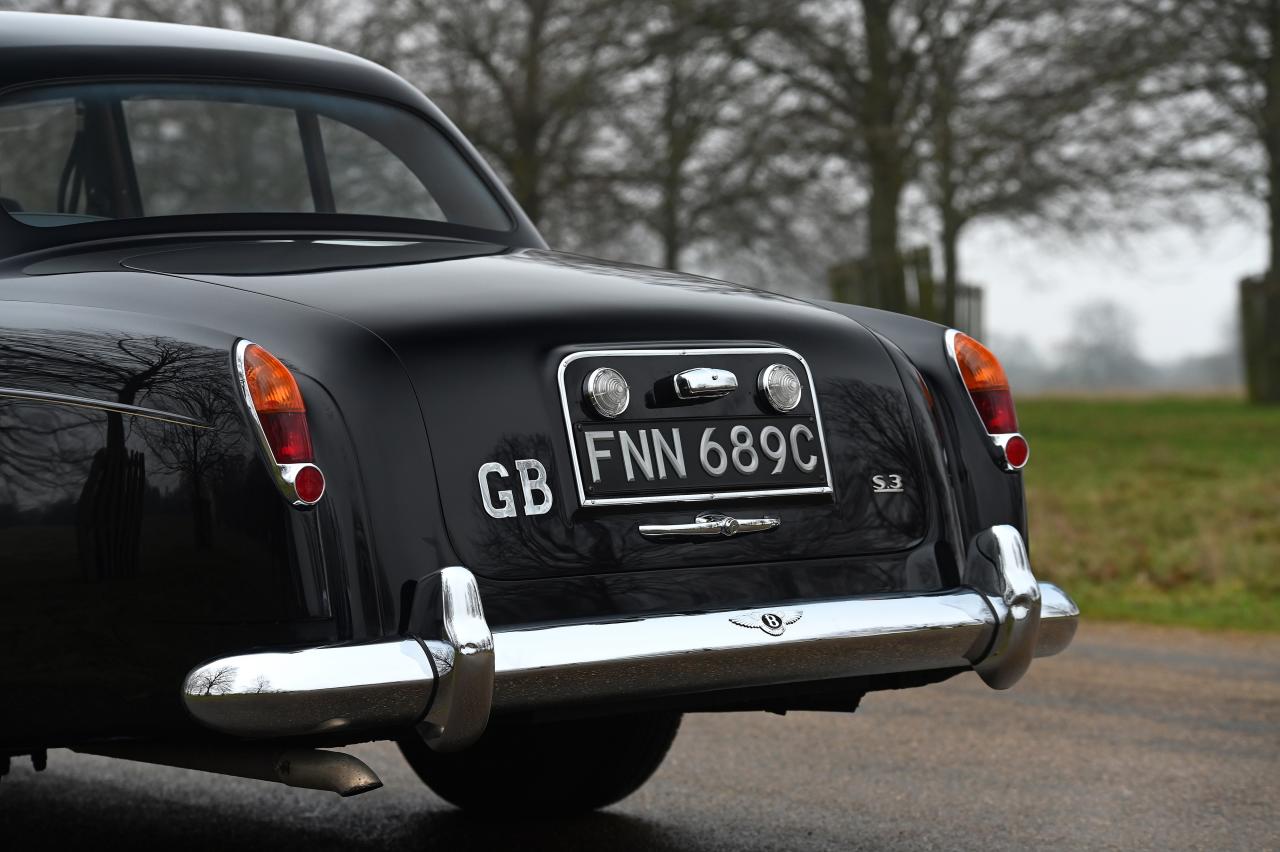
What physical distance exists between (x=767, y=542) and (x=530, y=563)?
0.49 metres

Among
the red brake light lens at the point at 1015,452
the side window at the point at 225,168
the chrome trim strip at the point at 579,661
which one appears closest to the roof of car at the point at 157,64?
the side window at the point at 225,168

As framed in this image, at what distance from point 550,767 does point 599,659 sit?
1561mm

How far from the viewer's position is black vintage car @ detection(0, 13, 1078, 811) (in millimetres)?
2832

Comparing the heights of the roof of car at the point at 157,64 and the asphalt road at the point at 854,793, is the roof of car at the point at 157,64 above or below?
above

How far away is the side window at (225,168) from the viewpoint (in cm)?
425

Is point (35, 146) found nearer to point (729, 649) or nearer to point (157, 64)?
point (157, 64)

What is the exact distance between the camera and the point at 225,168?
5.82 m

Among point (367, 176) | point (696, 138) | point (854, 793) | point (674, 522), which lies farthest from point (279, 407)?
point (696, 138)

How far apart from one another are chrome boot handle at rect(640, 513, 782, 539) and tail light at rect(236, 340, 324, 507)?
2.01 ft

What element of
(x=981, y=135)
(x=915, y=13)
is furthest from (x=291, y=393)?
(x=915, y=13)

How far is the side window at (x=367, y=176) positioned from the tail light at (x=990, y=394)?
1.42m

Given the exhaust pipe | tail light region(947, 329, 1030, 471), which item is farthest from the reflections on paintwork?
tail light region(947, 329, 1030, 471)

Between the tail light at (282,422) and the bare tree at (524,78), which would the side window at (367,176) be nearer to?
the tail light at (282,422)

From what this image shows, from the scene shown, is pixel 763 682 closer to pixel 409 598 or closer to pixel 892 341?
pixel 409 598
